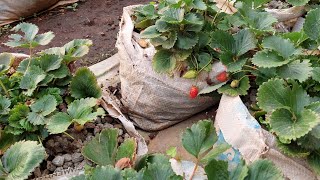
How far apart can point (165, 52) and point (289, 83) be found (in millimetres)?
607

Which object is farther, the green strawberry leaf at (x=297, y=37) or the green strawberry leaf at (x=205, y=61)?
the green strawberry leaf at (x=205, y=61)

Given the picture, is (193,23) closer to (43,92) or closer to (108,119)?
(108,119)

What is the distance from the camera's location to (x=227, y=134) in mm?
2090

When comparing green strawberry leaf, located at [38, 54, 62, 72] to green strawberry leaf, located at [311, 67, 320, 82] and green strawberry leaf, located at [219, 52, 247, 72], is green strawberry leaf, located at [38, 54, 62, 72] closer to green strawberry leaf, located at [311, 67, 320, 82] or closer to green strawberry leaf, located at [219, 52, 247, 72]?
green strawberry leaf, located at [219, 52, 247, 72]

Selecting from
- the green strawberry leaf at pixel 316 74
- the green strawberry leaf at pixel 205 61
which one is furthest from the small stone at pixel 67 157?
the green strawberry leaf at pixel 316 74

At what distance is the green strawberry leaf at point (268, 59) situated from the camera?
1.99m

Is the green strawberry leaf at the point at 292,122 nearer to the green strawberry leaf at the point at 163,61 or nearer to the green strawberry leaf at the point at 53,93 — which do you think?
the green strawberry leaf at the point at 163,61

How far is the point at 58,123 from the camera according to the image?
195 cm

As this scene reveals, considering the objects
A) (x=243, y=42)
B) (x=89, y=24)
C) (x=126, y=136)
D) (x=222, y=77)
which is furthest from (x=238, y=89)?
(x=89, y=24)

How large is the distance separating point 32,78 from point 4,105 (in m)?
0.17

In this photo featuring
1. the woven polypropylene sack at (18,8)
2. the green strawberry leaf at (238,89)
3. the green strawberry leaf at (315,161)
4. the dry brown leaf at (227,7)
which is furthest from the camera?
the woven polypropylene sack at (18,8)

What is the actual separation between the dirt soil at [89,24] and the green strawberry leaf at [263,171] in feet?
5.98

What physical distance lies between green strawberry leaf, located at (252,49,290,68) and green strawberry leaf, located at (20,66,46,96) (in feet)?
3.02

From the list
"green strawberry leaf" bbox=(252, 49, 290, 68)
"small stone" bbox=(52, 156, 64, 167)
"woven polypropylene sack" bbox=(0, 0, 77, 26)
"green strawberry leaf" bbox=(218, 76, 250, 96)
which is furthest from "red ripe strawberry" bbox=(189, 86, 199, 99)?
"woven polypropylene sack" bbox=(0, 0, 77, 26)
